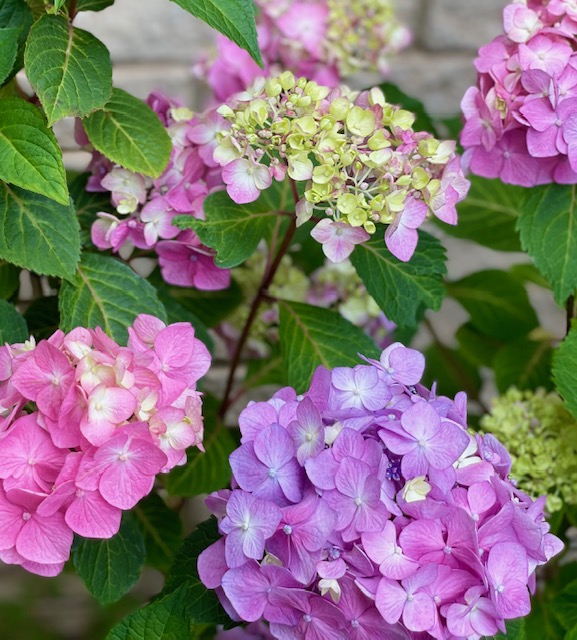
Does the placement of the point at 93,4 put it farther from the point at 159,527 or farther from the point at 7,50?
the point at 159,527

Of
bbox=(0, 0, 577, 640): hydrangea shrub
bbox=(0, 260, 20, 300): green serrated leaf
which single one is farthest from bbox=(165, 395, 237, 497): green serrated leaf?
bbox=(0, 260, 20, 300): green serrated leaf

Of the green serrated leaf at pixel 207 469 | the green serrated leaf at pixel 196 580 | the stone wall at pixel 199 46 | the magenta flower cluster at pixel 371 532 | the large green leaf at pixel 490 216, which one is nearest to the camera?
the magenta flower cluster at pixel 371 532

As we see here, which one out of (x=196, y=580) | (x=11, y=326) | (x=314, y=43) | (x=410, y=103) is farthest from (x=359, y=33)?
(x=196, y=580)

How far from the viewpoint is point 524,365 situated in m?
1.04

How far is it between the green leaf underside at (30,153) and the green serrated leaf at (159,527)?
39 centimetres

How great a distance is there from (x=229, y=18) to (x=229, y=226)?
0.55 ft

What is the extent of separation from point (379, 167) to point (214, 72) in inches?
21.2

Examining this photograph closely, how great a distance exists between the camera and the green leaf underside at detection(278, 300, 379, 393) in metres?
0.78

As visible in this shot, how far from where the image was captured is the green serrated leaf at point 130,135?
0.71 metres

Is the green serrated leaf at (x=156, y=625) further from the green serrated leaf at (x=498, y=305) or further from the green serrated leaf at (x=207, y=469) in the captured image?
the green serrated leaf at (x=498, y=305)

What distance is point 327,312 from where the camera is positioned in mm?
824

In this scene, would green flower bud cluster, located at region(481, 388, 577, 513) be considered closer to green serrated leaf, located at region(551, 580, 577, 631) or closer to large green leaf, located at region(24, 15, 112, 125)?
green serrated leaf, located at region(551, 580, 577, 631)

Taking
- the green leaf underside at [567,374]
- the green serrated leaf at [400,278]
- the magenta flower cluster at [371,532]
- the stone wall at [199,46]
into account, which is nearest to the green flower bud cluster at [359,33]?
the stone wall at [199,46]

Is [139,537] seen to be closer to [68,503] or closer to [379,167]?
[68,503]
